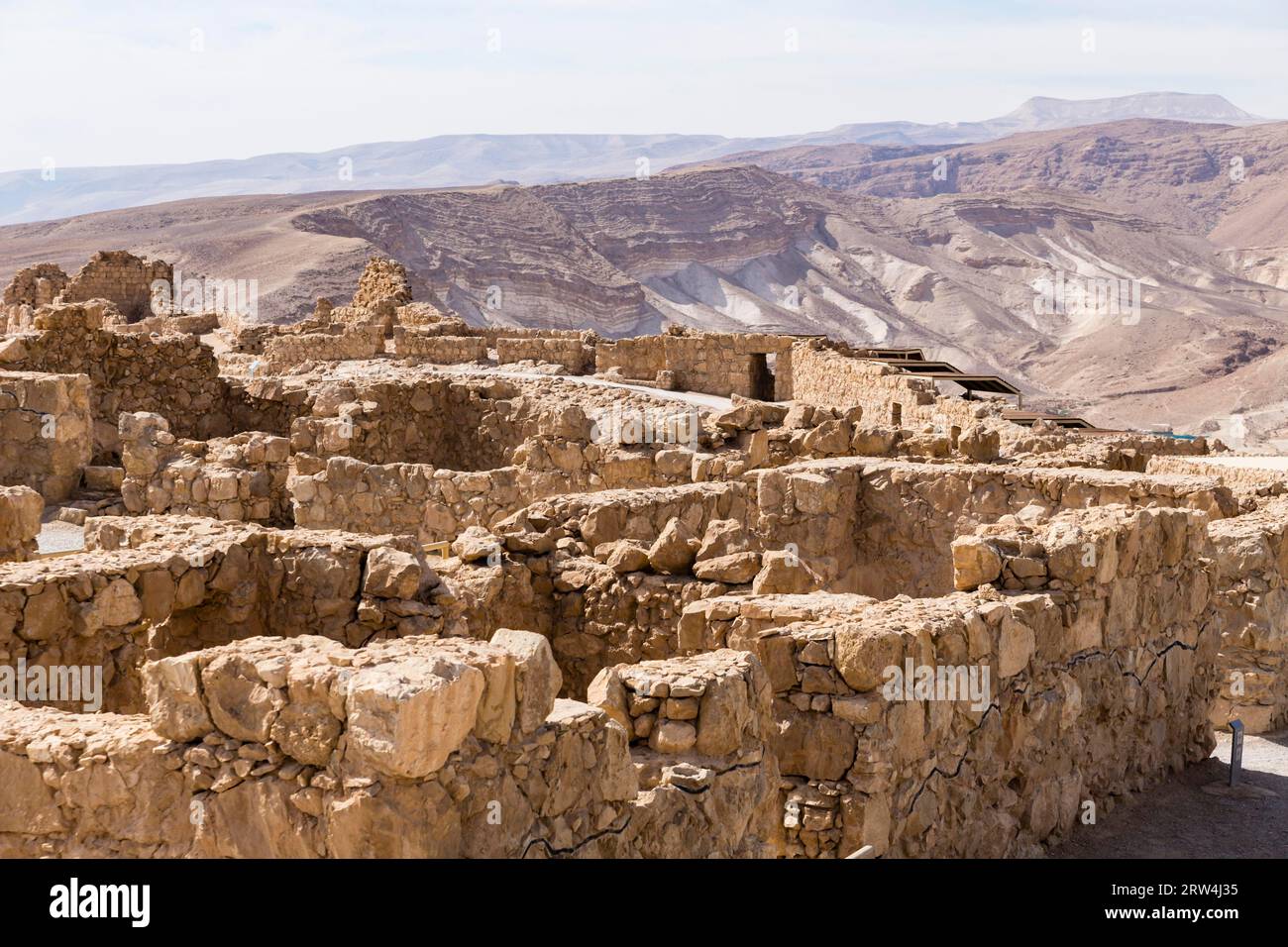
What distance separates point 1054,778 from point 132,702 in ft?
15.7

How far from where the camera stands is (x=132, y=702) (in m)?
7.12

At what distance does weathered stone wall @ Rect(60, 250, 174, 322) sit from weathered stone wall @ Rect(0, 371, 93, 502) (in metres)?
18.6

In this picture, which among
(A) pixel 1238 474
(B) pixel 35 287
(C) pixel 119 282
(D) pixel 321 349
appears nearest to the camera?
(A) pixel 1238 474

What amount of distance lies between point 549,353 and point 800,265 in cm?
7119

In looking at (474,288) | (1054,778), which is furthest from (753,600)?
(474,288)

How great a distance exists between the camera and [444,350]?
21094 mm

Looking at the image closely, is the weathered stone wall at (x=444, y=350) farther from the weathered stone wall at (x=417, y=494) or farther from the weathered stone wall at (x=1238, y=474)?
the weathered stone wall at (x=1238, y=474)

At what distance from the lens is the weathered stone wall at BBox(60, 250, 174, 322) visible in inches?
1225

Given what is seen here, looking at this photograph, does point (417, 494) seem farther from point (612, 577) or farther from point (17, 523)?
point (612, 577)

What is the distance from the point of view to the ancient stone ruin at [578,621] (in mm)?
4898

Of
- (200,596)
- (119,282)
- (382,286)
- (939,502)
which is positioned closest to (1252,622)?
(939,502)

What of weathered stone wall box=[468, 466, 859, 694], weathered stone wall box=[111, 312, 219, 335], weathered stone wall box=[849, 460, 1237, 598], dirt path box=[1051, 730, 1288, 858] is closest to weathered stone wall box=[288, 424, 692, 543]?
weathered stone wall box=[849, 460, 1237, 598]
